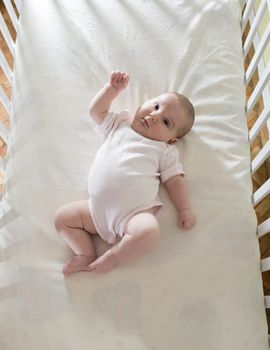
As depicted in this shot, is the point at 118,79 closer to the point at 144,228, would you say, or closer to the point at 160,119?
the point at 160,119

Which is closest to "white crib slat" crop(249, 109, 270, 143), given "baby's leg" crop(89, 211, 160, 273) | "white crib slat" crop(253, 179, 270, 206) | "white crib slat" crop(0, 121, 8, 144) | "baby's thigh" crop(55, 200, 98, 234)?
"white crib slat" crop(253, 179, 270, 206)

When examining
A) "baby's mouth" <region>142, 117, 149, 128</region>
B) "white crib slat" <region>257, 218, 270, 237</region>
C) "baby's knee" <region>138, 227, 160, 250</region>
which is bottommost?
"white crib slat" <region>257, 218, 270, 237</region>

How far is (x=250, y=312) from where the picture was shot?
100 cm

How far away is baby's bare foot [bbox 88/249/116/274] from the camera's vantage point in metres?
0.98

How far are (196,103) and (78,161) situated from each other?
1.21 ft

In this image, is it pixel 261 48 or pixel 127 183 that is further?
pixel 261 48

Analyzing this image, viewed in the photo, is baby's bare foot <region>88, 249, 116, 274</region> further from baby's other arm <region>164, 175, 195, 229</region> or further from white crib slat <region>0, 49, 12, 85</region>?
white crib slat <region>0, 49, 12, 85</region>

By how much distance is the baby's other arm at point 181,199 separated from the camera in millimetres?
1042

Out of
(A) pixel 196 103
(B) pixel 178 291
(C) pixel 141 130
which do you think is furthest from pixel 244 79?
(B) pixel 178 291

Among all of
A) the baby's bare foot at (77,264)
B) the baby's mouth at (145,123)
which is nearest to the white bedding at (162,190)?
the baby's bare foot at (77,264)

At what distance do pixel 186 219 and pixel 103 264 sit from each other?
0.22 m

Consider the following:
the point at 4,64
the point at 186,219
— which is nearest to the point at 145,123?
the point at 186,219

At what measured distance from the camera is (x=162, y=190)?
1.10 m

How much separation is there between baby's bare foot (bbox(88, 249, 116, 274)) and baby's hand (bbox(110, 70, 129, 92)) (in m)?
0.41
